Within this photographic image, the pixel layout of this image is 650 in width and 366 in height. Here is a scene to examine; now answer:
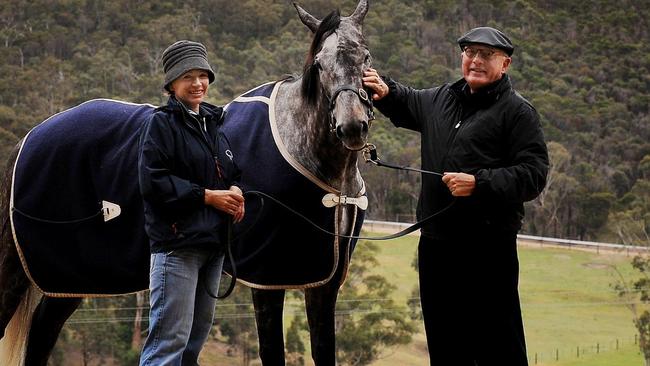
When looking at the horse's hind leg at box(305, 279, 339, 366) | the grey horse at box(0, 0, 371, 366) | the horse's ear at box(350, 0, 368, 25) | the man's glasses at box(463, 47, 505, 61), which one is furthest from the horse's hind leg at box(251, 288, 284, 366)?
the man's glasses at box(463, 47, 505, 61)

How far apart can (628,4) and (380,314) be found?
2981 centimetres

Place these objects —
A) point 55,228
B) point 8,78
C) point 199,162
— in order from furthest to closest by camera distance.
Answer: point 8,78 < point 55,228 < point 199,162

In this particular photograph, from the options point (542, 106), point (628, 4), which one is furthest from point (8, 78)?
point (628, 4)

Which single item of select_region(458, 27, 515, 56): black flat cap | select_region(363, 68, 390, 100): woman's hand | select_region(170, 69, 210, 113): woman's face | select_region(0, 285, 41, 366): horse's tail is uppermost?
select_region(458, 27, 515, 56): black flat cap

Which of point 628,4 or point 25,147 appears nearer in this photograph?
point 25,147

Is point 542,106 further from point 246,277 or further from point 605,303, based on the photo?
point 246,277

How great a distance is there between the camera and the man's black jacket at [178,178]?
3.06 m

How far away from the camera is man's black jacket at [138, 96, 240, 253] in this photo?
3057 millimetres

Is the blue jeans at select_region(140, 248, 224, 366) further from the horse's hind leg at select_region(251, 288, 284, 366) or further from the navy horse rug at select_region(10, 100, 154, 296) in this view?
the navy horse rug at select_region(10, 100, 154, 296)

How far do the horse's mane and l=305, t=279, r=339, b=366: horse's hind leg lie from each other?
0.90 metres

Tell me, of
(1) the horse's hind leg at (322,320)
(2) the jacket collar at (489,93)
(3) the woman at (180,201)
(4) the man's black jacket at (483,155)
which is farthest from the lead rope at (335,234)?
(3) the woman at (180,201)

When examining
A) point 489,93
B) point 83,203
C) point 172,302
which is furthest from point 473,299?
point 83,203

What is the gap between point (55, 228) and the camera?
14.9ft

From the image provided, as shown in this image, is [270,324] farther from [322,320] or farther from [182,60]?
[182,60]
